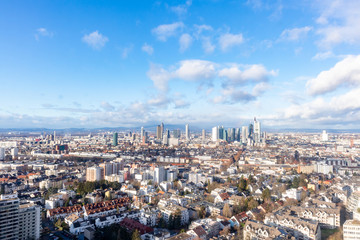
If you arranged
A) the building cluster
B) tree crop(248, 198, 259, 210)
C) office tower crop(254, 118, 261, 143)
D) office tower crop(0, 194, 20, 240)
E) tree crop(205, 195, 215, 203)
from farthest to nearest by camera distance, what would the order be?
office tower crop(254, 118, 261, 143), tree crop(205, 195, 215, 203), tree crop(248, 198, 259, 210), the building cluster, office tower crop(0, 194, 20, 240)

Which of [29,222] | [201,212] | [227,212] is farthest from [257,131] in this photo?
[29,222]

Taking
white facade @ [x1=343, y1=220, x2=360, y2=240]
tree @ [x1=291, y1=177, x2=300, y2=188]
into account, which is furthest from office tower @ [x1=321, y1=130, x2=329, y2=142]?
white facade @ [x1=343, y1=220, x2=360, y2=240]

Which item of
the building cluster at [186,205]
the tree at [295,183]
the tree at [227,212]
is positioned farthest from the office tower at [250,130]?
the tree at [227,212]

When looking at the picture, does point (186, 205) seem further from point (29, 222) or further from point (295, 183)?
point (295, 183)

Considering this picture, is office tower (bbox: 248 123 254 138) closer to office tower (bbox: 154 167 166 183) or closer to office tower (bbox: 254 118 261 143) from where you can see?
office tower (bbox: 254 118 261 143)

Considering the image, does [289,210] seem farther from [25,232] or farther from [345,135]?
[345,135]

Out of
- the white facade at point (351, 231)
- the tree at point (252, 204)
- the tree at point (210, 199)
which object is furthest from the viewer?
the tree at point (210, 199)

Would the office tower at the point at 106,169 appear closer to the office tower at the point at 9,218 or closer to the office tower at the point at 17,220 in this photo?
the office tower at the point at 17,220
